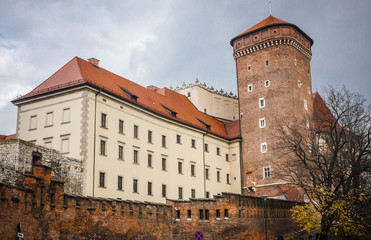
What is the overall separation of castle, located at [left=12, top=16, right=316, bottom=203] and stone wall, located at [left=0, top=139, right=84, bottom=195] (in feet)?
2.45

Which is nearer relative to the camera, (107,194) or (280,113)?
(107,194)

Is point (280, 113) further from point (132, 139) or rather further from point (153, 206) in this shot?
point (153, 206)

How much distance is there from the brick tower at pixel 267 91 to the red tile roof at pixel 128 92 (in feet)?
11.4

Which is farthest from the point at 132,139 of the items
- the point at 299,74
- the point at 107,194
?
the point at 299,74

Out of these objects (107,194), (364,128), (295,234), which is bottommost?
(295,234)

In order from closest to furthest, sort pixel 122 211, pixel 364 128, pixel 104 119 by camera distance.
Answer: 1. pixel 122 211
2. pixel 364 128
3. pixel 104 119

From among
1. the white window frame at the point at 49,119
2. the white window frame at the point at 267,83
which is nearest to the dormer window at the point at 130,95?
the white window frame at the point at 49,119

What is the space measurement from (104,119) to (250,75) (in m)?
21.2

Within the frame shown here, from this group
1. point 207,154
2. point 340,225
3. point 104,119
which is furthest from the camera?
point 207,154

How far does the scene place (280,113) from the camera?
1929 inches

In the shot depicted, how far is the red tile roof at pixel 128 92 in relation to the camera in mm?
36469

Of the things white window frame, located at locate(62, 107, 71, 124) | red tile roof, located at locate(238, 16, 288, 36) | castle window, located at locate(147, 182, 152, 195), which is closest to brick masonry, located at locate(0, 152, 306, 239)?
white window frame, located at locate(62, 107, 71, 124)

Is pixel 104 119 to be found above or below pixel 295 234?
above

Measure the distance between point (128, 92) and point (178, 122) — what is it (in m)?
6.73
